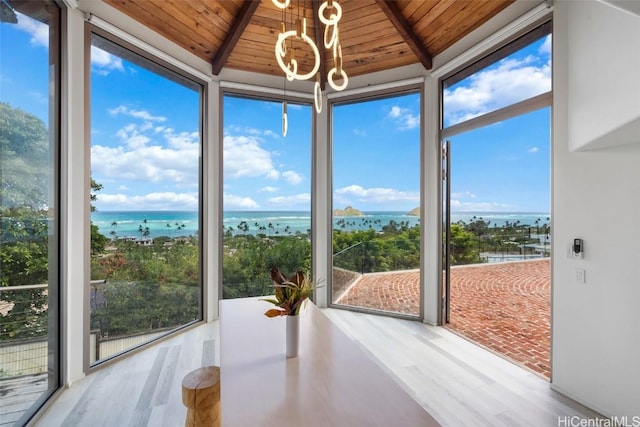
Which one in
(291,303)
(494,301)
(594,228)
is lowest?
(494,301)

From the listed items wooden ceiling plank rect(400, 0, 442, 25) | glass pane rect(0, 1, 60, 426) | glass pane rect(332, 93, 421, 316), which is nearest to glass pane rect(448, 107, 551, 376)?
glass pane rect(332, 93, 421, 316)

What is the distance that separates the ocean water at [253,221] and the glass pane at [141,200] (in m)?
0.01

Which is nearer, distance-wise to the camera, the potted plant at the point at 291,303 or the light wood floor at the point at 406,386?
the potted plant at the point at 291,303

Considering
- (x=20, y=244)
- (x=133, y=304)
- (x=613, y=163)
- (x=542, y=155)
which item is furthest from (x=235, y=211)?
(x=613, y=163)

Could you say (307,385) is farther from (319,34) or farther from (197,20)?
(319,34)

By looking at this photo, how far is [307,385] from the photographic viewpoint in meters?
1.19

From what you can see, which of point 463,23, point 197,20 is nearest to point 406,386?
point 463,23

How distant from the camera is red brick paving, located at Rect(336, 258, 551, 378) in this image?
Answer: 9.11 ft

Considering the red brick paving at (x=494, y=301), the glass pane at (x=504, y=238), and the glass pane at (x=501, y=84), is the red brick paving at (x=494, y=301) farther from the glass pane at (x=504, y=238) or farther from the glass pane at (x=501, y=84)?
the glass pane at (x=501, y=84)

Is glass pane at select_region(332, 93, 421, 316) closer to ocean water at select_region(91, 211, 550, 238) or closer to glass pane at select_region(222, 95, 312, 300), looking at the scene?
ocean water at select_region(91, 211, 550, 238)

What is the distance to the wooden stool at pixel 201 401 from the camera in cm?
148

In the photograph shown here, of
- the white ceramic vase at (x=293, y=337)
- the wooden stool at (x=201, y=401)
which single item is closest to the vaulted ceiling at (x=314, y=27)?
the white ceramic vase at (x=293, y=337)

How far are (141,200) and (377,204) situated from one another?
2.70m

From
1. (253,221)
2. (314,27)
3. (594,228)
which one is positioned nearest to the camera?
(594,228)
